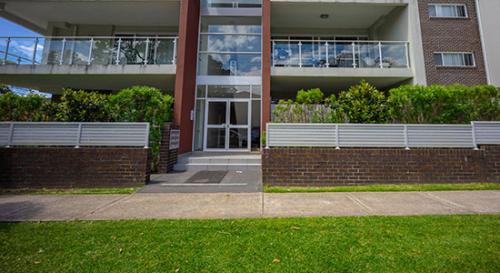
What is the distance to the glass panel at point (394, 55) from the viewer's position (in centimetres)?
989

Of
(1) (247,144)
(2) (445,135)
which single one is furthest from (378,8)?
(1) (247,144)

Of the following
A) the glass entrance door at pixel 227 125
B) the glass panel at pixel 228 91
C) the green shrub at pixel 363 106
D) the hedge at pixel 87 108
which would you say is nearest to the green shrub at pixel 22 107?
the hedge at pixel 87 108

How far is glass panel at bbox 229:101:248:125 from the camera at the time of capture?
10.4 meters

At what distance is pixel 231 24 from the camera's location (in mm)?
11297

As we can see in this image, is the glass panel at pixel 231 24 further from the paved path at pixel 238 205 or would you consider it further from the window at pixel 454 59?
the paved path at pixel 238 205

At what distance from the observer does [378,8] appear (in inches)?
421

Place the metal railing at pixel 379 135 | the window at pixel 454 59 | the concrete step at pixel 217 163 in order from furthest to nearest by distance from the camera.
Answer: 1. the window at pixel 454 59
2. the concrete step at pixel 217 163
3. the metal railing at pixel 379 135

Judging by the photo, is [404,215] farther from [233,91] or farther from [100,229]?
[233,91]

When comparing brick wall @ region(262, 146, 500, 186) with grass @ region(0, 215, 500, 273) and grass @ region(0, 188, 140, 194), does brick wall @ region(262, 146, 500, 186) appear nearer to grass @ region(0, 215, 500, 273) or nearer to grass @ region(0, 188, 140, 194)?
grass @ region(0, 215, 500, 273)

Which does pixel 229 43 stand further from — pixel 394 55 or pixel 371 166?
pixel 371 166

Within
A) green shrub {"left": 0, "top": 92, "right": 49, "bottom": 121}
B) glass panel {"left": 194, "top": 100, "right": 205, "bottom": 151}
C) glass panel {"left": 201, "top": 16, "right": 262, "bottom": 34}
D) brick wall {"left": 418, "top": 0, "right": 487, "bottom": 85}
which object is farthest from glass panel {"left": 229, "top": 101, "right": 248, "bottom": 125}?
brick wall {"left": 418, "top": 0, "right": 487, "bottom": 85}

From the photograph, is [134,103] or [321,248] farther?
[134,103]

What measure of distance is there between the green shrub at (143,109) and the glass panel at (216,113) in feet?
10.3

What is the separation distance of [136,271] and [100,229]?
1.45 metres
